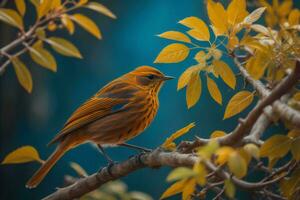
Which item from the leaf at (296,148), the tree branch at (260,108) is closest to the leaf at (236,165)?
the tree branch at (260,108)

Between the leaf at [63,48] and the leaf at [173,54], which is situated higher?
the leaf at [63,48]

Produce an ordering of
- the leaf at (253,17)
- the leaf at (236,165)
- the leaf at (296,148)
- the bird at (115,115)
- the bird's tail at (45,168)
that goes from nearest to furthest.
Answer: the leaf at (236,165)
the leaf at (296,148)
the leaf at (253,17)
the bird's tail at (45,168)
the bird at (115,115)

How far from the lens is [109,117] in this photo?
11.7 ft

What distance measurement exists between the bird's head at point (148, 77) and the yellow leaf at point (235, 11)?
5.89ft

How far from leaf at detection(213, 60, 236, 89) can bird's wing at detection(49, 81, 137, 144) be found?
1.50 m

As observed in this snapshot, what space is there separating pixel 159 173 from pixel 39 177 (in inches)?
71.3

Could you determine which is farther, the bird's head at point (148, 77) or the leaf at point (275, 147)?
the bird's head at point (148, 77)

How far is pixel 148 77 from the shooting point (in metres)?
3.79

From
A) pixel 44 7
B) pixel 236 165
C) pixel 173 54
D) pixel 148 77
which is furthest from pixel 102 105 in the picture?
pixel 236 165

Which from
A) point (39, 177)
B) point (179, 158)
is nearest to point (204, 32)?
point (179, 158)

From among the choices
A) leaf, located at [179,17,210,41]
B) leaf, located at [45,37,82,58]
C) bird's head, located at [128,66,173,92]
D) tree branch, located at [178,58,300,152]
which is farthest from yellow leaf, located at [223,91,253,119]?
bird's head, located at [128,66,173,92]

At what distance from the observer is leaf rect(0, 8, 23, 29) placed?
1.71 meters

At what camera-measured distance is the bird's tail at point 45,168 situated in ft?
10.1

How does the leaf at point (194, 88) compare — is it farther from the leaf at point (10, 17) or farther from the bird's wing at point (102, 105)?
the bird's wing at point (102, 105)
